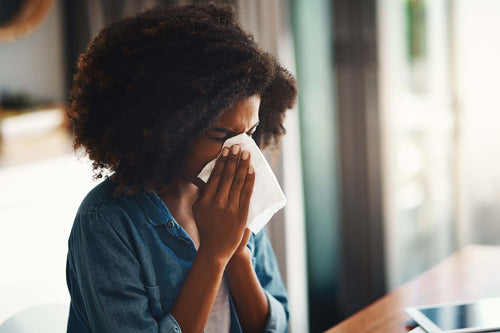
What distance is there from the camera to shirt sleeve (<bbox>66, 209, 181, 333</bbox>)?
33.3 inches

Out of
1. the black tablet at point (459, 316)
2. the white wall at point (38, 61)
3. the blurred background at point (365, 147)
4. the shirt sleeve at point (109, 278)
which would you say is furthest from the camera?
the white wall at point (38, 61)

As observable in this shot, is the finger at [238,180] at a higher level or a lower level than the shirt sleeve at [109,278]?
higher

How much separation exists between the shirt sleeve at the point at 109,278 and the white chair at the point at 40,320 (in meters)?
0.13

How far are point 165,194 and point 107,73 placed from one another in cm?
23

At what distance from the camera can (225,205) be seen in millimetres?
931

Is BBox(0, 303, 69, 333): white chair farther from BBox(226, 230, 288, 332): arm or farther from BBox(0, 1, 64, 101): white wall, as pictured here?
BBox(0, 1, 64, 101): white wall

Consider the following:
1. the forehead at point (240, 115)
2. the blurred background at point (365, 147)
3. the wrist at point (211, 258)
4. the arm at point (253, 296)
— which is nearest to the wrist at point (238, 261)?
the arm at point (253, 296)

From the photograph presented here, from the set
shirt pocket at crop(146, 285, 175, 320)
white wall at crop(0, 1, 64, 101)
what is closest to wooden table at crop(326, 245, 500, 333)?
shirt pocket at crop(146, 285, 175, 320)

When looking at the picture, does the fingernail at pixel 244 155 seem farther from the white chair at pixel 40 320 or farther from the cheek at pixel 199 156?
the white chair at pixel 40 320

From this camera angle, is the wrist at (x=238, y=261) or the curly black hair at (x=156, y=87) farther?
the wrist at (x=238, y=261)

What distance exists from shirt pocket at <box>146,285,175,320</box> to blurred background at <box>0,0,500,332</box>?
1.21 meters

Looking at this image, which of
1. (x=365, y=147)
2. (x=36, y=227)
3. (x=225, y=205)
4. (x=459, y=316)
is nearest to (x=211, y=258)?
(x=225, y=205)

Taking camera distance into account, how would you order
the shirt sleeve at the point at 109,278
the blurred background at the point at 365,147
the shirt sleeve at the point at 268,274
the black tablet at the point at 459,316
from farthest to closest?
the blurred background at the point at 365,147, the shirt sleeve at the point at 268,274, the black tablet at the point at 459,316, the shirt sleeve at the point at 109,278

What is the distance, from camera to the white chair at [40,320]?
0.93 m
